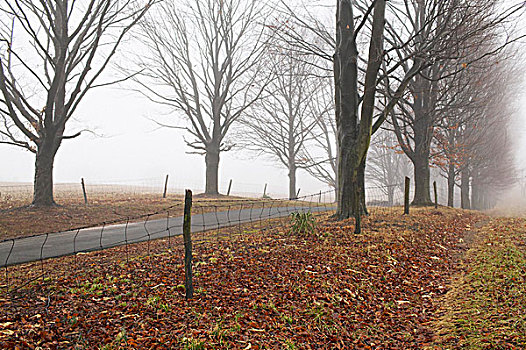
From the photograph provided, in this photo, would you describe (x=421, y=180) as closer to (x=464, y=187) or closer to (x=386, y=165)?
(x=464, y=187)

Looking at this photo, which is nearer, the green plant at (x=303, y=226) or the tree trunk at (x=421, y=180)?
the green plant at (x=303, y=226)

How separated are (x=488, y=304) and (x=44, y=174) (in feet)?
46.6

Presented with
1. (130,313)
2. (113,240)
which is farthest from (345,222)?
(130,313)

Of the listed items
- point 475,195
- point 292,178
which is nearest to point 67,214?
point 292,178

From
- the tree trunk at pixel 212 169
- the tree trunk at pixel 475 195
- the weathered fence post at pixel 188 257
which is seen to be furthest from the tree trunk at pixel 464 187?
the weathered fence post at pixel 188 257

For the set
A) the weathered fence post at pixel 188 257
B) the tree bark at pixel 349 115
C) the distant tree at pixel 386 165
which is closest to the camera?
the weathered fence post at pixel 188 257

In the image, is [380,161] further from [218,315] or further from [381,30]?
[218,315]

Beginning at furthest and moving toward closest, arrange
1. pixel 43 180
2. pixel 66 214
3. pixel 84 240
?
pixel 43 180, pixel 66 214, pixel 84 240

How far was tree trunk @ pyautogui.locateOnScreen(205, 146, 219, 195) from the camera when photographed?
2227 cm

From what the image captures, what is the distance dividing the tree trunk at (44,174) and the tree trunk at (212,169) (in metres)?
9.72

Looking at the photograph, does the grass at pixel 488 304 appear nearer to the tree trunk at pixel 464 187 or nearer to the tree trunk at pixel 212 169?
the tree trunk at pixel 212 169

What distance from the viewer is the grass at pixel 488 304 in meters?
3.78

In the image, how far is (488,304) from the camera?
466cm

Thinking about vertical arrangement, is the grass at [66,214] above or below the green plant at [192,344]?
above
